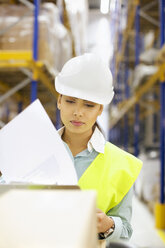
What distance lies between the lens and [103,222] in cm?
133


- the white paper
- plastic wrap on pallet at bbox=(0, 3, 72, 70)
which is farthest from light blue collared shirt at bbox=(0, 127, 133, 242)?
plastic wrap on pallet at bbox=(0, 3, 72, 70)

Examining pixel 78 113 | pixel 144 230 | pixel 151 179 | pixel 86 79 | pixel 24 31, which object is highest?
pixel 86 79

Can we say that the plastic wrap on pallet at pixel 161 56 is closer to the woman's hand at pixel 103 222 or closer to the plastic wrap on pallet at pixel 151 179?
the plastic wrap on pallet at pixel 151 179

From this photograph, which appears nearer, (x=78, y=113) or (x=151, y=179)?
(x=78, y=113)

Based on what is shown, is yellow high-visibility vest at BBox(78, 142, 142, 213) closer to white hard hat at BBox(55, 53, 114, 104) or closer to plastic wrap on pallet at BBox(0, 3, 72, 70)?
white hard hat at BBox(55, 53, 114, 104)

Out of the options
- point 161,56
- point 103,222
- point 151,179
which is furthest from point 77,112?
point 151,179

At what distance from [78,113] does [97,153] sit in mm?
219

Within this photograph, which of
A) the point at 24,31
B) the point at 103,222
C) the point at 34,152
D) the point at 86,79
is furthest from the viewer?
the point at 24,31

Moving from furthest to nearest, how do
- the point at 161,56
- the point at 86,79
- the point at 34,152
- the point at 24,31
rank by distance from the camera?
the point at 161,56, the point at 24,31, the point at 86,79, the point at 34,152

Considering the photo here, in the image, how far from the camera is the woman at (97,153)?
4.72 ft

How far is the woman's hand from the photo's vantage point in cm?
128

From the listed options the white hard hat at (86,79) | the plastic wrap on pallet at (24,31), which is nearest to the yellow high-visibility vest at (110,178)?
the white hard hat at (86,79)

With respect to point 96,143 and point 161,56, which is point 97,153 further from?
point 161,56

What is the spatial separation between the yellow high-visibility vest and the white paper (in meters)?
0.31
